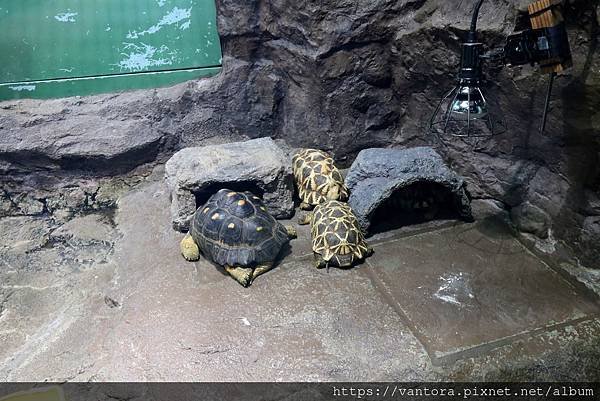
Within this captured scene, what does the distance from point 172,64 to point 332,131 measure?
1.76 meters

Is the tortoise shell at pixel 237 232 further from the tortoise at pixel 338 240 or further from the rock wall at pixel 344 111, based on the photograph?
the rock wall at pixel 344 111

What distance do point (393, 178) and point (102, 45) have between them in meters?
3.17

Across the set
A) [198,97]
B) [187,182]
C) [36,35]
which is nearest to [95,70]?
[36,35]

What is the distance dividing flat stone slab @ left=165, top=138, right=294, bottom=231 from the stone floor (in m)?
0.36

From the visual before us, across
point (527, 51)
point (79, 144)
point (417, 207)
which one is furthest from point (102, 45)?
point (527, 51)

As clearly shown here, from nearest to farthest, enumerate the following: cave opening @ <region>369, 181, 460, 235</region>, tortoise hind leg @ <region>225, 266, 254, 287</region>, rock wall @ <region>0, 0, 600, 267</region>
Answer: tortoise hind leg @ <region>225, 266, 254, 287</region> < rock wall @ <region>0, 0, 600, 267</region> < cave opening @ <region>369, 181, 460, 235</region>

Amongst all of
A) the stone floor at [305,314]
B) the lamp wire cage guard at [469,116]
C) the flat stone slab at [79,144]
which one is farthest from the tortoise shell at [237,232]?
the flat stone slab at [79,144]

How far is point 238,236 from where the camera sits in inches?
136

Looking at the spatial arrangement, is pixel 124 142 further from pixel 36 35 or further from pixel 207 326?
pixel 207 326

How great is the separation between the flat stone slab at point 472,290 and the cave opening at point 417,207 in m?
0.19

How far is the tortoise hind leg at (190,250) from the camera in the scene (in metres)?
3.70

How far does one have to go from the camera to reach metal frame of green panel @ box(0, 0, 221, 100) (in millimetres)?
4738

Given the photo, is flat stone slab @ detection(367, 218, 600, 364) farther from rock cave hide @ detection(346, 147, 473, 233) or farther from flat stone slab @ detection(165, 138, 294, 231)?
flat stone slab @ detection(165, 138, 294, 231)

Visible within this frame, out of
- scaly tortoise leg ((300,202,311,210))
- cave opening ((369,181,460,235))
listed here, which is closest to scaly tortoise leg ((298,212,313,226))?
scaly tortoise leg ((300,202,311,210))
